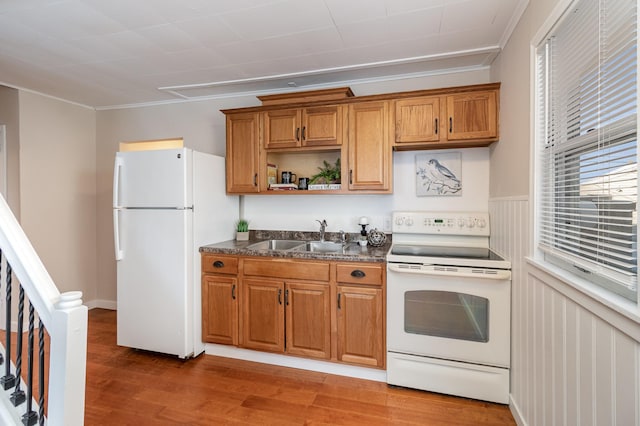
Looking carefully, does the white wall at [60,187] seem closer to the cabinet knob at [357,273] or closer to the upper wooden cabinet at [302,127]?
→ the upper wooden cabinet at [302,127]

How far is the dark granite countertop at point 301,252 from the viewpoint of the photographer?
7.84 feet

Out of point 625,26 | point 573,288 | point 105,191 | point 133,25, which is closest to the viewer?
point 625,26

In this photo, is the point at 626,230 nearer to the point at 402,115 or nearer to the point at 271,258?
the point at 402,115

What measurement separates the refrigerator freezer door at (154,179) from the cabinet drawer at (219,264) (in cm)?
49

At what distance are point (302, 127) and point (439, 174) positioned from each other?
1272 mm

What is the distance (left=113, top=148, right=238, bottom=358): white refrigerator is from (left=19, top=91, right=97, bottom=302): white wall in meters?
1.31

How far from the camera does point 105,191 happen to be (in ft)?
12.9

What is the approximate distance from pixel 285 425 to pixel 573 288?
1.68 meters

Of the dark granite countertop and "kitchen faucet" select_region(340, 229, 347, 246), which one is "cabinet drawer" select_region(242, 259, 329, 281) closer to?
the dark granite countertop

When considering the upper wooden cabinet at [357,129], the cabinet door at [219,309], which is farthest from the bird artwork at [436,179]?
the cabinet door at [219,309]

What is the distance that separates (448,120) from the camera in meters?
2.45

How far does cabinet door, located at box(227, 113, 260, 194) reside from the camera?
292 centimetres

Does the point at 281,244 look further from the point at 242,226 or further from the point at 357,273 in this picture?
the point at 357,273

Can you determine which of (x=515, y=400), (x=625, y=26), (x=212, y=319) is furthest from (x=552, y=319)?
(x=212, y=319)
